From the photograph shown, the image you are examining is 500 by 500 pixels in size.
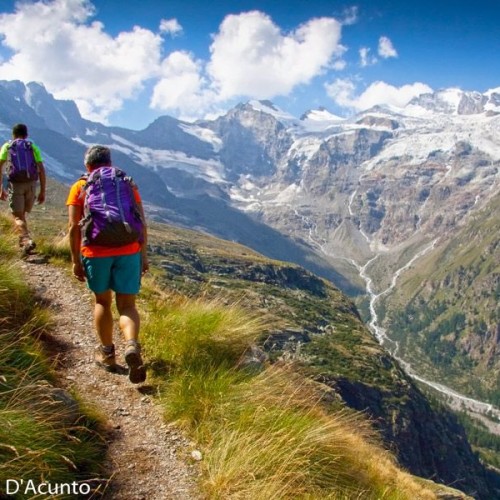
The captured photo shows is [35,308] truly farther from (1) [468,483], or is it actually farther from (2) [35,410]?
(1) [468,483]

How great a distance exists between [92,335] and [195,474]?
4660 millimetres

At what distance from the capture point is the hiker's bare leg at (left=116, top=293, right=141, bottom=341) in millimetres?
8086

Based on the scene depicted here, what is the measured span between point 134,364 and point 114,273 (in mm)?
1585

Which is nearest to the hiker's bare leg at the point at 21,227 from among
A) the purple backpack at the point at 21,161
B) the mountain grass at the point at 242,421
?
the purple backpack at the point at 21,161

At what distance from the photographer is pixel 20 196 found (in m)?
15.2

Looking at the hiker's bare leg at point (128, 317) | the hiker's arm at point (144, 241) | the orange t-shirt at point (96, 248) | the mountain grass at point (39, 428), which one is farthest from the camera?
the hiker's arm at point (144, 241)

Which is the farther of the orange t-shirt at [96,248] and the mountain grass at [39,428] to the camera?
the orange t-shirt at [96,248]

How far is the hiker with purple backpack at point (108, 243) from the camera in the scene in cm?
769

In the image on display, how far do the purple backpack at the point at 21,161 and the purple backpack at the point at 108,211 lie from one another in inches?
321

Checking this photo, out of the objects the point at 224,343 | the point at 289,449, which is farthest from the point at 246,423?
the point at 224,343

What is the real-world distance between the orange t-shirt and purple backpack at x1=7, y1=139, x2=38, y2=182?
772cm

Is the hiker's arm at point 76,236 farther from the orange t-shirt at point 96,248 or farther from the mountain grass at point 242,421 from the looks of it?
the mountain grass at point 242,421

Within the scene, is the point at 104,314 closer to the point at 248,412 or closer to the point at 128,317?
the point at 128,317

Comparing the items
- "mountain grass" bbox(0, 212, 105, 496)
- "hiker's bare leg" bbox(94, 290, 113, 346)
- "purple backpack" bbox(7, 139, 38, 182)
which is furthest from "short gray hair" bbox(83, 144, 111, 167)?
"purple backpack" bbox(7, 139, 38, 182)
